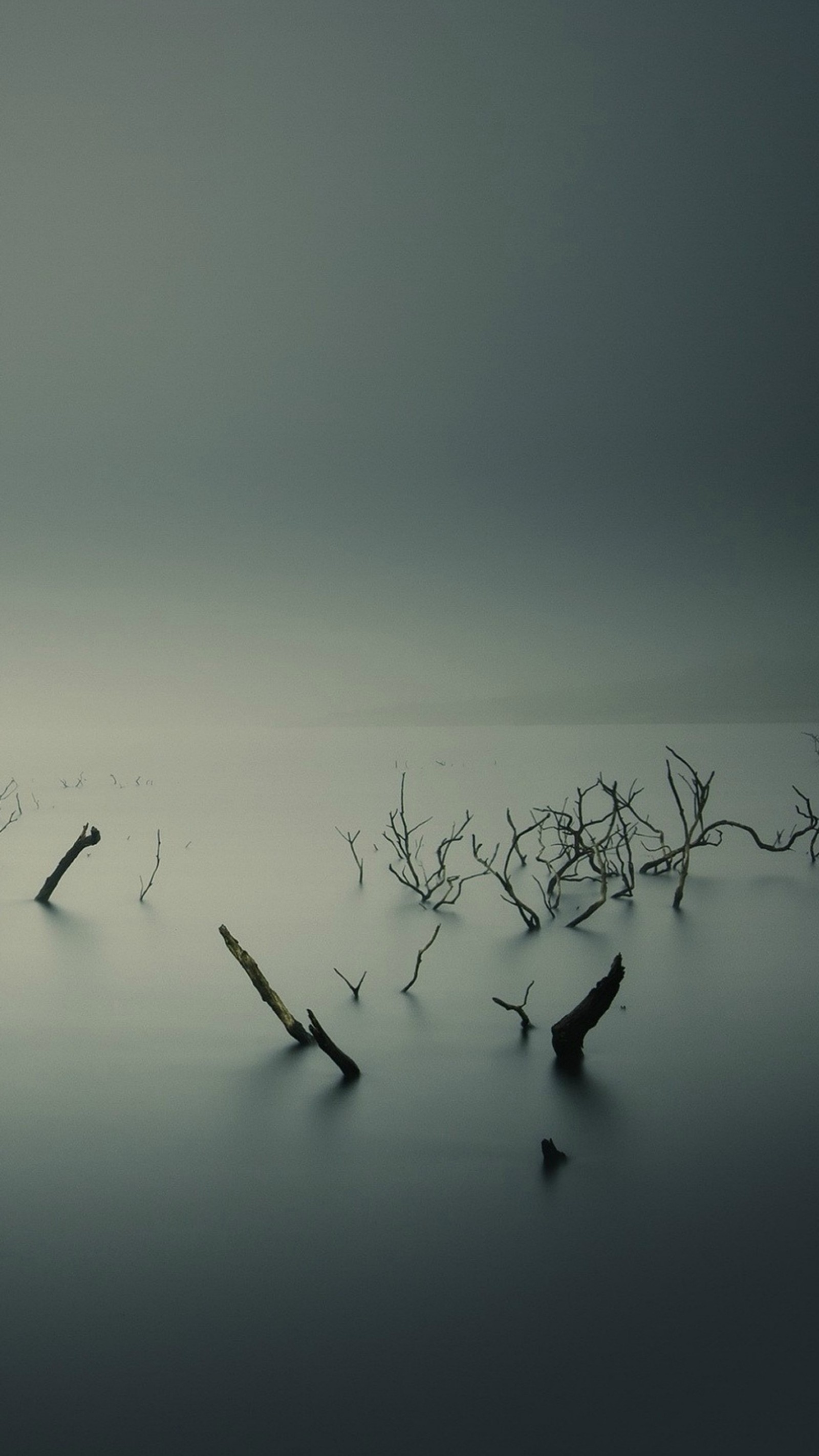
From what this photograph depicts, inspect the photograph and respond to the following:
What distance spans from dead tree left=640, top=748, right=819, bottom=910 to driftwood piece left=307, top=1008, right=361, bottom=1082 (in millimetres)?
1688

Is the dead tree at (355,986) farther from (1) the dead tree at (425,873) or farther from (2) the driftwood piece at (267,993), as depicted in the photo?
(1) the dead tree at (425,873)

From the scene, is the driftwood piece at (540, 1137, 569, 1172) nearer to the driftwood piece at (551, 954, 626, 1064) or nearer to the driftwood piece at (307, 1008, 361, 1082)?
the driftwood piece at (551, 954, 626, 1064)

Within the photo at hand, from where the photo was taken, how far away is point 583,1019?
2.54 metres

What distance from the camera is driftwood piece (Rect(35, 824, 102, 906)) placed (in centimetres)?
434

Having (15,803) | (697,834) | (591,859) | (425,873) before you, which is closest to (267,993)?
(591,859)

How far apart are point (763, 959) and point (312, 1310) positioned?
108 inches

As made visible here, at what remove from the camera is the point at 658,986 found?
3443 mm

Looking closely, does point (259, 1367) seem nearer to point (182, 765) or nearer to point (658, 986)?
point (658, 986)

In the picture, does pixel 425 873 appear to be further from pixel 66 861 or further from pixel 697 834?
pixel 697 834

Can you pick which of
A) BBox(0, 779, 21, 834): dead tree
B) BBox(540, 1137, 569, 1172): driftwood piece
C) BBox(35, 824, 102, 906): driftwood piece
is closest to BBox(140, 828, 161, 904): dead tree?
BBox(35, 824, 102, 906): driftwood piece

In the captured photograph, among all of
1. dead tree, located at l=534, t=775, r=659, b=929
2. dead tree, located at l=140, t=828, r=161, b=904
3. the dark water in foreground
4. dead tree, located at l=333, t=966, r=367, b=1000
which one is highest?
dead tree, located at l=534, t=775, r=659, b=929

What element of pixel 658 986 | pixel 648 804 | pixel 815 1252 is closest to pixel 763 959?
pixel 658 986

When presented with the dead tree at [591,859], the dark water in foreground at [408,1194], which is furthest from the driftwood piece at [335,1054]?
the dead tree at [591,859]

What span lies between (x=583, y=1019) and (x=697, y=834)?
5.00m
